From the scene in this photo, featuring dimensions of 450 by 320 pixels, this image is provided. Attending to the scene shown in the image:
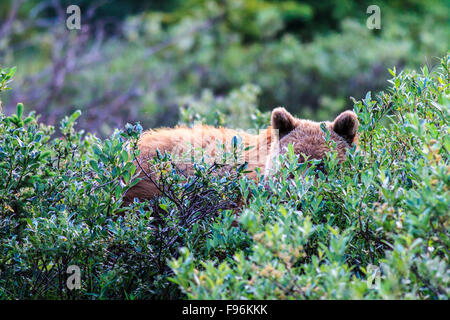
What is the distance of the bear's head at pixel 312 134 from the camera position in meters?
4.71

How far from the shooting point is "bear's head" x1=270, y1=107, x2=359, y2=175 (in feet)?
15.4

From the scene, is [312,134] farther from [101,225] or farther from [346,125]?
[101,225]

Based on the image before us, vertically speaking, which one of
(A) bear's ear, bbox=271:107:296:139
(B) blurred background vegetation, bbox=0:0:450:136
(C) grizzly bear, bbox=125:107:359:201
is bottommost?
(C) grizzly bear, bbox=125:107:359:201

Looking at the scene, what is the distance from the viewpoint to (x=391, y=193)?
9.14 ft

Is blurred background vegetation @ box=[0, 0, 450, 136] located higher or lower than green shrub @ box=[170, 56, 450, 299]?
higher

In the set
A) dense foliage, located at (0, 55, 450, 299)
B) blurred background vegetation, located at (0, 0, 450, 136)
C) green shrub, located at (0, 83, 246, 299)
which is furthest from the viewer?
blurred background vegetation, located at (0, 0, 450, 136)

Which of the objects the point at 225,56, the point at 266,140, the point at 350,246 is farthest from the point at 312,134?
the point at 225,56

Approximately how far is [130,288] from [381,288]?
1.64 meters

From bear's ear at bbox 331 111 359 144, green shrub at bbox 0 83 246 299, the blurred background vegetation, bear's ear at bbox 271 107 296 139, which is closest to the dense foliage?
green shrub at bbox 0 83 246 299

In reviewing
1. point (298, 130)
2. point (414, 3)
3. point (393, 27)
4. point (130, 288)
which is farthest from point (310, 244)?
point (414, 3)

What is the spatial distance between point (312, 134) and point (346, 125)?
12.1 inches

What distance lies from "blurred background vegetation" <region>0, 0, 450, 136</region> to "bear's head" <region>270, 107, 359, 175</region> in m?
4.92

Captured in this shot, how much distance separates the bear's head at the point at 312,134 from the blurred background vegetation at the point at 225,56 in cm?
492

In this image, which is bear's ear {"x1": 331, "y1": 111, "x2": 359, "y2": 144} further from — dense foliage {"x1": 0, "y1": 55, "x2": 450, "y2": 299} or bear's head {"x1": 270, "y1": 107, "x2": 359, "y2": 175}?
dense foliage {"x1": 0, "y1": 55, "x2": 450, "y2": 299}
